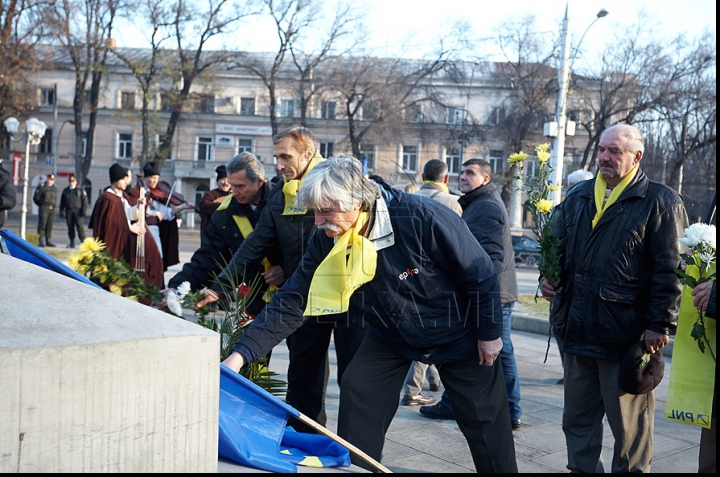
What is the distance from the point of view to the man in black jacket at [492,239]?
5559 millimetres

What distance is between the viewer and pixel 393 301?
3498 mm

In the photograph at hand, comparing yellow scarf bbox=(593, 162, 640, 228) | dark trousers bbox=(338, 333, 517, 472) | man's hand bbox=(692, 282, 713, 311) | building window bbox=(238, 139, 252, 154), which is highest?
building window bbox=(238, 139, 252, 154)

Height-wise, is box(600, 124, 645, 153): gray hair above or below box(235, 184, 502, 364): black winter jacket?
above

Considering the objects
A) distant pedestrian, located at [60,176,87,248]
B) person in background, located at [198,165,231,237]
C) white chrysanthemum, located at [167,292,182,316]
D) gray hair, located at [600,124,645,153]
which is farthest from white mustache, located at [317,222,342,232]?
distant pedestrian, located at [60,176,87,248]

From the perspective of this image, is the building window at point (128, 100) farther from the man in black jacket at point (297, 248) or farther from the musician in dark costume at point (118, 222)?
the man in black jacket at point (297, 248)

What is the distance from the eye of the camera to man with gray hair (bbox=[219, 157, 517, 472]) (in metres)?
3.38

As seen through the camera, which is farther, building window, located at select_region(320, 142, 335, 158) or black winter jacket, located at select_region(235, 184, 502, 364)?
building window, located at select_region(320, 142, 335, 158)

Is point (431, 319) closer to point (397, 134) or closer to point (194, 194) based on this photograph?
point (397, 134)

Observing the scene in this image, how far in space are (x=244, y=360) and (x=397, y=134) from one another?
34.2 m

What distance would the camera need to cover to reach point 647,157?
110 ft

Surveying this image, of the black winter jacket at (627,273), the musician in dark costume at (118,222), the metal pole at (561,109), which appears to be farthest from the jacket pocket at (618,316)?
the metal pole at (561,109)

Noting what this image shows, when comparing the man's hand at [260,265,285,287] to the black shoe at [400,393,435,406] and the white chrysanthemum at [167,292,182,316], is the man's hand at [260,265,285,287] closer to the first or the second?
the white chrysanthemum at [167,292,182,316]

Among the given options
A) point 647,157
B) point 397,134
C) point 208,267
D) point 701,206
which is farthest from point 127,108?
point 208,267

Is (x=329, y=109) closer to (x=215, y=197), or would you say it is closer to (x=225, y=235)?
(x=215, y=197)
